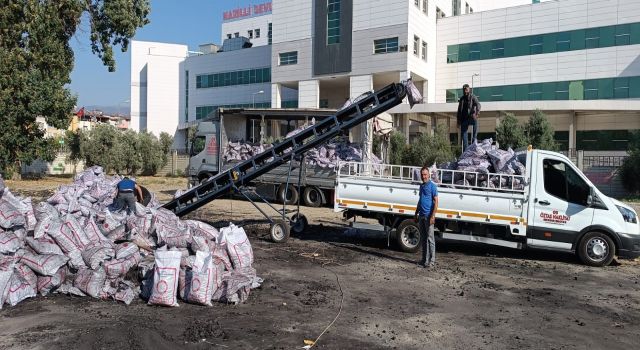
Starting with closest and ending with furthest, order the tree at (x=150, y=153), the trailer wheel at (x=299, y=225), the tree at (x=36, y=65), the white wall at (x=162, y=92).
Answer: the trailer wheel at (x=299, y=225)
the tree at (x=36, y=65)
the tree at (x=150, y=153)
the white wall at (x=162, y=92)

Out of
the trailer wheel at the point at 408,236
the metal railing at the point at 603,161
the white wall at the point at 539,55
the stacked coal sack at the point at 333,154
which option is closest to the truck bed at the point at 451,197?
the trailer wheel at the point at 408,236

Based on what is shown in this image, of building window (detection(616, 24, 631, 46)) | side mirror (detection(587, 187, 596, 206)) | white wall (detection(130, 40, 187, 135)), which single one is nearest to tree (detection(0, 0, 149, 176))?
side mirror (detection(587, 187, 596, 206))

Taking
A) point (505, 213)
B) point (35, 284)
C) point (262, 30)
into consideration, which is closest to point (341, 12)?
point (262, 30)

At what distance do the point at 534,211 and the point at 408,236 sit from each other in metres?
2.59

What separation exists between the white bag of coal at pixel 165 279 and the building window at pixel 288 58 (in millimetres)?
45603

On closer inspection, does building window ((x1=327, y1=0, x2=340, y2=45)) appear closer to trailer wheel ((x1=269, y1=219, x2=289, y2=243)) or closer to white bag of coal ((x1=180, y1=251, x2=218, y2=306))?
trailer wheel ((x1=269, y1=219, x2=289, y2=243))

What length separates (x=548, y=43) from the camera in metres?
43.6

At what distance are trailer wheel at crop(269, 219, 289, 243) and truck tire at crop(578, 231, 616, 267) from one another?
622cm

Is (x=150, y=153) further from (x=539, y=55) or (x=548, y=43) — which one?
(x=548, y=43)

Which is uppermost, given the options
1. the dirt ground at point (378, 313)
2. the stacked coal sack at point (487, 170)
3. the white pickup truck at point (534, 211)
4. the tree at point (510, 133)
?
the tree at point (510, 133)

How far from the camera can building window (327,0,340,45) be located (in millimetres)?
48094

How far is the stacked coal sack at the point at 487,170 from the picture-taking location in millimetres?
10531

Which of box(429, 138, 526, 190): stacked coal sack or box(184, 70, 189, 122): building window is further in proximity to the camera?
box(184, 70, 189, 122): building window

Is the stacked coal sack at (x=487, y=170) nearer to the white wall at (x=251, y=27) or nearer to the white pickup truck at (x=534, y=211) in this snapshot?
the white pickup truck at (x=534, y=211)
